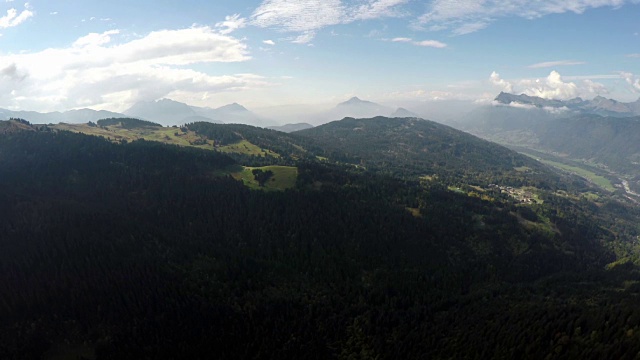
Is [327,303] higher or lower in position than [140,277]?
lower

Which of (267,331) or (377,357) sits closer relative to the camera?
(377,357)

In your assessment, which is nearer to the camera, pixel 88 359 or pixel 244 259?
pixel 88 359

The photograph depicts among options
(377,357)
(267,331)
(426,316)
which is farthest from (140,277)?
(426,316)

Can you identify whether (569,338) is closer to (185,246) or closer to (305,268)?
(305,268)

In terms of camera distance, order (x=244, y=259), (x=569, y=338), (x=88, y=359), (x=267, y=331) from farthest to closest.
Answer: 1. (x=244, y=259)
2. (x=267, y=331)
3. (x=88, y=359)
4. (x=569, y=338)

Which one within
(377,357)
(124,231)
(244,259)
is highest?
(124,231)

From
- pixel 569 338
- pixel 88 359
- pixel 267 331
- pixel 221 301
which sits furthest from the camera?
pixel 221 301

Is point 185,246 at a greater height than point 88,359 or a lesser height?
greater

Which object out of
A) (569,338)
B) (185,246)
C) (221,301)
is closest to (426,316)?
(569,338)

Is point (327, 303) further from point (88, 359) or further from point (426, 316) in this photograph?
point (88, 359)
